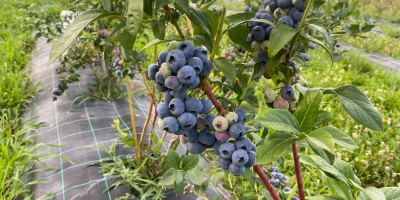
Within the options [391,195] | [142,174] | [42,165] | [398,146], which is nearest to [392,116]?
[398,146]

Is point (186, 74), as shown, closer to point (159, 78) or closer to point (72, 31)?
point (159, 78)

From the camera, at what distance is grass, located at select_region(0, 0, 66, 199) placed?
1.84 m

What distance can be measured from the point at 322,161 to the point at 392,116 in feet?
9.06

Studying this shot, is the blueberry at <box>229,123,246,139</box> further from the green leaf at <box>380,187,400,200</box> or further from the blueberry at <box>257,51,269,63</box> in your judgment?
the green leaf at <box>380,187,400,200</box>

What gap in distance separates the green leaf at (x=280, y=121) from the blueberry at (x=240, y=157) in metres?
0.11

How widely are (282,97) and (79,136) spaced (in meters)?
1.89

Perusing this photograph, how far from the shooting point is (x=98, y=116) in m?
2.43

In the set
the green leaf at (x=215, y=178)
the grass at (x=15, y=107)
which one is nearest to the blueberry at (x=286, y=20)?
the green leaf at (x=215, y=178)

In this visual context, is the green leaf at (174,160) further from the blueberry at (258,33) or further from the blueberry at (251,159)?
the blueberry at (258,33)

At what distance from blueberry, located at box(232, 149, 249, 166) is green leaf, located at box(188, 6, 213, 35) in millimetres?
229

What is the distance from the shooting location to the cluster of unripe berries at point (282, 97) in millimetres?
616

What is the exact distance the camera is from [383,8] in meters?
8.66

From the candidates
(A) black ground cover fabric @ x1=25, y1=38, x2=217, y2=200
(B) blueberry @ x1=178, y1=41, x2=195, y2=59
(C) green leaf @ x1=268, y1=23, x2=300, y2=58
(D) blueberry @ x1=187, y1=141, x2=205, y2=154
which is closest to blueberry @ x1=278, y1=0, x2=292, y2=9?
(C) green leaf @ x1=268, y1=23, x2=300, y2=58

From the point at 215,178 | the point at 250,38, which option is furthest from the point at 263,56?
the point at 215,178
